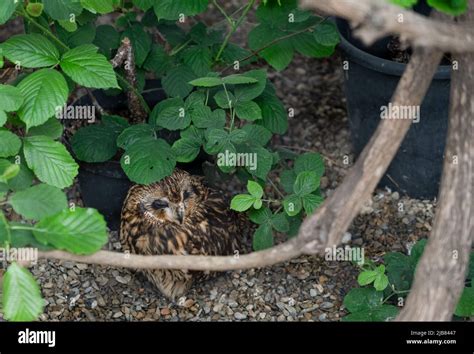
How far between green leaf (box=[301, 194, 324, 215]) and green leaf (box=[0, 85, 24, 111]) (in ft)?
3.48

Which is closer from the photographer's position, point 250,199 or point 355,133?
point 250,199

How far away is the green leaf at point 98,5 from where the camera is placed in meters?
2.93

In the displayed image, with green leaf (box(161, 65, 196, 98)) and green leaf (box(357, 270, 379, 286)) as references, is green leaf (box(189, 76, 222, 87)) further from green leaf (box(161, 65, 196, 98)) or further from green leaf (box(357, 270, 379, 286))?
green leaf (box(357, 270, 379, 286))

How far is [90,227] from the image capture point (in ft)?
7.54

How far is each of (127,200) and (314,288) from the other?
83cm

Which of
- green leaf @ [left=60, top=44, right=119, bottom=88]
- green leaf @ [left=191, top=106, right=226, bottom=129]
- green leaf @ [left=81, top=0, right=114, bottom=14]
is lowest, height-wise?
green leaf @ [left=191, top=106, right=226, bottom=129]

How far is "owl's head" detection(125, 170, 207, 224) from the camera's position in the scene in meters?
3.42

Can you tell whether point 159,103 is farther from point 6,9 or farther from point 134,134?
point 6,9

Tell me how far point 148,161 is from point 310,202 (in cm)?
62

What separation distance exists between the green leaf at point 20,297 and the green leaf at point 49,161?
72 cm

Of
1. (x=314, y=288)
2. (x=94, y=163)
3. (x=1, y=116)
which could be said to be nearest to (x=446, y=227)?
(x=314, y=288)

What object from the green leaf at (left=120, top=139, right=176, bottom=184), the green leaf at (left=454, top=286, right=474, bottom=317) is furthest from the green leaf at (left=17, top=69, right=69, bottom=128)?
the green leaf at (left=454, top=286, right=474, bottom=317)

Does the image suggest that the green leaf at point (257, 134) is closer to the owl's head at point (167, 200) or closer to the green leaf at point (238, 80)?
the green leaf at point (238, 80)

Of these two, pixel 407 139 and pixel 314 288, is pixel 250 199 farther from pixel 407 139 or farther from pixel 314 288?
pixel 407 139
